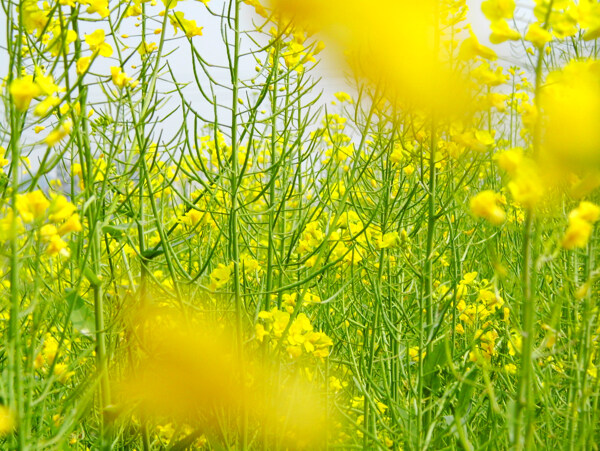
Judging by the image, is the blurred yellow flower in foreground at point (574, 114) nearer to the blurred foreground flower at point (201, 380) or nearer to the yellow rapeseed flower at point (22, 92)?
the yellow rapeseed flower at point (22, 92)

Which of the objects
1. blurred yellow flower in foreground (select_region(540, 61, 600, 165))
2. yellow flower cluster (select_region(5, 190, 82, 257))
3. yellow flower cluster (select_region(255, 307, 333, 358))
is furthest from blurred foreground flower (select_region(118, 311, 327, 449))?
blurred yellow flower in foreground (select_region(540, 61, 600, 165))

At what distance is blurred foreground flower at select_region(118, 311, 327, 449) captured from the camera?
1.39 metres

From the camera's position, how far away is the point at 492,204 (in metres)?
0.66

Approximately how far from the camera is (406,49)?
4.54 feet

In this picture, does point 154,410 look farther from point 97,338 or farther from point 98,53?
point 98,53

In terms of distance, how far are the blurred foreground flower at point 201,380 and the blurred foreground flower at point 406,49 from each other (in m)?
0.67

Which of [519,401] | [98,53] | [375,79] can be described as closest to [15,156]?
[98,53]

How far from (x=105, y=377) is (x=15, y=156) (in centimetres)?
49

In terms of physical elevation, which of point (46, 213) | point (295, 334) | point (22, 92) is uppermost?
point (22, 92)

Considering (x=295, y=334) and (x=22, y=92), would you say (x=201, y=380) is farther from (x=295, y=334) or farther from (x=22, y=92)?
(x=22, y=92)

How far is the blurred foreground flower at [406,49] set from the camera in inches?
52.0

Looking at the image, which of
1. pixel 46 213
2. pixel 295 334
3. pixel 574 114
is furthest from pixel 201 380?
pixel 574 114

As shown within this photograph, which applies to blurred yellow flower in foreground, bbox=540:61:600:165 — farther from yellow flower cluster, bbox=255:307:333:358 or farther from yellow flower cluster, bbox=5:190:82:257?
yellow flower cluster, bbox=255:307:333:358

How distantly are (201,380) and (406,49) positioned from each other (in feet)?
2.88
